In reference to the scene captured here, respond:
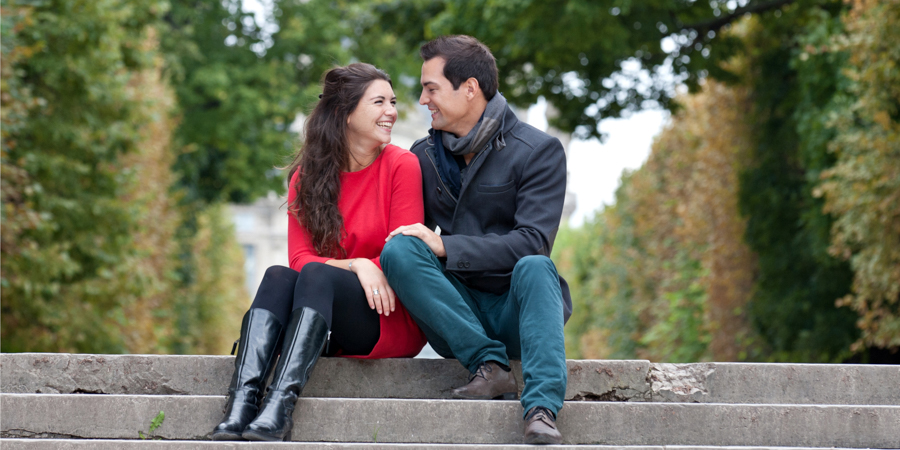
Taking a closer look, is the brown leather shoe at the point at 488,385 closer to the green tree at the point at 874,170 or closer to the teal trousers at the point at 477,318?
the teal trousers at the point at 477,318

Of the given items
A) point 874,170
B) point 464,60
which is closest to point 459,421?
point 464,60

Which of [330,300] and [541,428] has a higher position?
[330,300]

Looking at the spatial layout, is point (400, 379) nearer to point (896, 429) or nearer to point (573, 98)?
point (896, 429)

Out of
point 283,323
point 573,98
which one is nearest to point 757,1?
point 573,98

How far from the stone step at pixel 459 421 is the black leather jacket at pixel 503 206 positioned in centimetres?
51

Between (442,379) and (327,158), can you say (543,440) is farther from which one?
(327,158)

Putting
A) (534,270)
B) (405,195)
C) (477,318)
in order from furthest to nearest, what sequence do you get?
(405,195), (477,318), (534,270)

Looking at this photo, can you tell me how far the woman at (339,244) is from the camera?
359 centimetres

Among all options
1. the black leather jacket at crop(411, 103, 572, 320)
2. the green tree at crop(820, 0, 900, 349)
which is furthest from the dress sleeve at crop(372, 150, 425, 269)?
the green tree at crop(820, 0, 900, 349)

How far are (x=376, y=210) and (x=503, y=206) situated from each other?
534mm

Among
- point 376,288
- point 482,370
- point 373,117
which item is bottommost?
point 482,370

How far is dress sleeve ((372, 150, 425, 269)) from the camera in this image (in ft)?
13.1

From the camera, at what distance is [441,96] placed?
4.02 m

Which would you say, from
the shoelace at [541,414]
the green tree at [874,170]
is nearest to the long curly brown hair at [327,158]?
the shoelace at [541,414]
